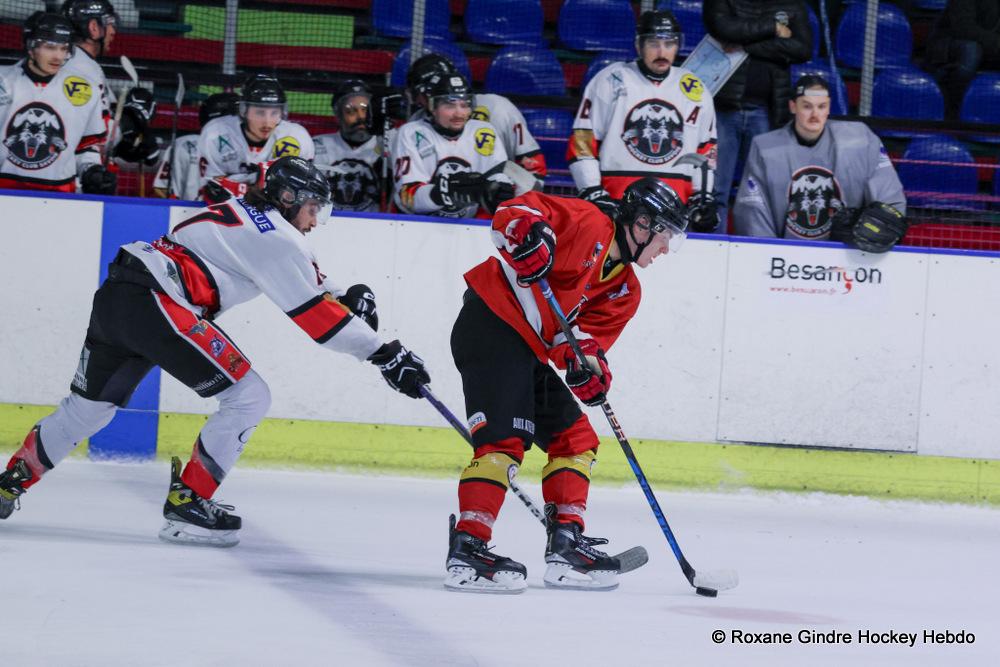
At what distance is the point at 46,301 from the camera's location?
5.15m

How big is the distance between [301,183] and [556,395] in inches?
38.1

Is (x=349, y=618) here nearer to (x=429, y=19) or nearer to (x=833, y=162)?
(x=833, y=162)

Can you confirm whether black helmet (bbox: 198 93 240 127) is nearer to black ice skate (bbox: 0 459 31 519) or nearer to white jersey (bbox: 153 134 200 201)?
white jersey (bbox: 153 134 200 201)

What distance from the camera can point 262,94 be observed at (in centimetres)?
540

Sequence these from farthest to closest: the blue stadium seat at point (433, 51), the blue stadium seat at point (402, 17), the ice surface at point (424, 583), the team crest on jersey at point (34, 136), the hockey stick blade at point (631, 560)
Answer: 1. the blue stadium seat at point (402, 17)
2. the blue stadium seat at point (433, 51)
3. the team crest on jersey at point (34, 136)
4. the hockey stick blade at point (631, 560)
5. the ice surface at point (424, 583)

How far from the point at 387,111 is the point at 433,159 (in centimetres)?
42

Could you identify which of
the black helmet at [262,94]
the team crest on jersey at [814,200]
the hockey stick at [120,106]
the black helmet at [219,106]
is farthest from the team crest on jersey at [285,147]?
the team crest on jersey at [814,200]

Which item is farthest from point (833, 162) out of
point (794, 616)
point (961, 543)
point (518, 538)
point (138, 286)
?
point (138, 286)

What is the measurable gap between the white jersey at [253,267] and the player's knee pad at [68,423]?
0.43m

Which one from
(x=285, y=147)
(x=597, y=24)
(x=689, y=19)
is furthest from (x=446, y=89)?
(x=689, y=19)

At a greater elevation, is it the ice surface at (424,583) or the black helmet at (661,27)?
the black helmet at (661,27)

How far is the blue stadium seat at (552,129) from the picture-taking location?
669cm

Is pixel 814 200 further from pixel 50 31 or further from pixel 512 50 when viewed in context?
pixel 50 31

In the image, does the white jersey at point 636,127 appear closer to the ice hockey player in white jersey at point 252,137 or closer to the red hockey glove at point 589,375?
the ice hockey player in white jersey at point 252,137
